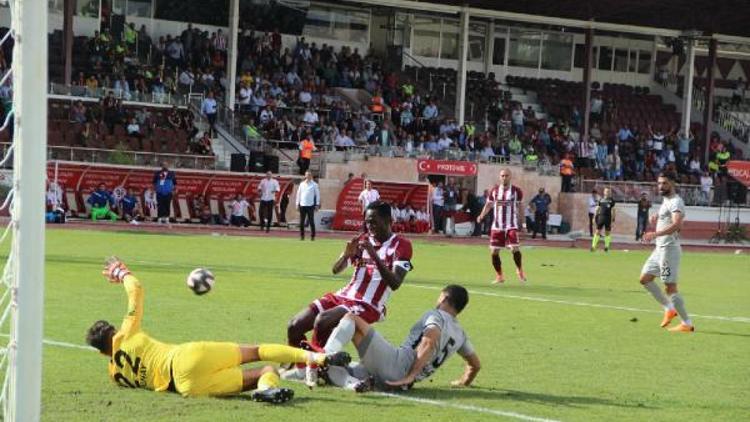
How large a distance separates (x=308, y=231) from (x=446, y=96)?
59.5 ft

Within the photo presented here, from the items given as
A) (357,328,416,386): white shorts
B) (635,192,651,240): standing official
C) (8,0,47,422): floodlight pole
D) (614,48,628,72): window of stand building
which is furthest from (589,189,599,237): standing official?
(8,0,47,422): floodlight pole

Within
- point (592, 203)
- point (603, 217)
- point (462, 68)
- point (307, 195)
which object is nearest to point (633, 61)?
point (462, 68)

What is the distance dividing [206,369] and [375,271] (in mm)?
1955

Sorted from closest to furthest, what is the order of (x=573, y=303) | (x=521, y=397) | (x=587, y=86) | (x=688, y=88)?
(x=521, y=397)
(x=573, y=303)
(x=587, y=86)
(x=688, y=88)

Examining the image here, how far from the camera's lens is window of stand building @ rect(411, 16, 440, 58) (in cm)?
5775

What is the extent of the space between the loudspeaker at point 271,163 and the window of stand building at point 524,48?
2292cm

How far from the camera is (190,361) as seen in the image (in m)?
8.84

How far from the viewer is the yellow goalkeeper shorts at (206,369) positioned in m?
8.81

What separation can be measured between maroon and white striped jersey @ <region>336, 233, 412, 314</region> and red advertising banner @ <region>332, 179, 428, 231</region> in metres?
29.3

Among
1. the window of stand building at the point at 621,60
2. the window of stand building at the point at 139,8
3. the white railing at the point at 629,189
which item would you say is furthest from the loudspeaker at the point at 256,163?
the window of stand building at the point at 621,60

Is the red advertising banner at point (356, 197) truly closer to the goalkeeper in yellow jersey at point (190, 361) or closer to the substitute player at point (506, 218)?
the substitute player at point (506, 218)

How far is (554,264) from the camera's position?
28.9 metres

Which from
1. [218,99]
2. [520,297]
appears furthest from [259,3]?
[520,297]

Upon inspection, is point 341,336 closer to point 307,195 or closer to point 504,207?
point 504,207
